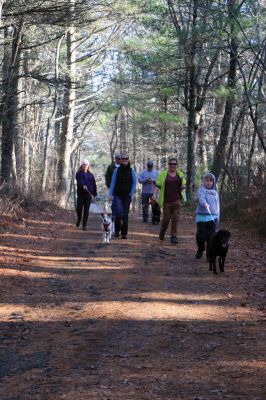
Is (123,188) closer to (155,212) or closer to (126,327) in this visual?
(155,212)

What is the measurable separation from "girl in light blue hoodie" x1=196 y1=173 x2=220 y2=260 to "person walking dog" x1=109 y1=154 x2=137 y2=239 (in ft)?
9.56

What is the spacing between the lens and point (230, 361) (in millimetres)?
5277

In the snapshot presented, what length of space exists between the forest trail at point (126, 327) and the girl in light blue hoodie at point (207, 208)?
62 cm

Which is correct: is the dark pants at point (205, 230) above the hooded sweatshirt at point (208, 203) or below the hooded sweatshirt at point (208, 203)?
below

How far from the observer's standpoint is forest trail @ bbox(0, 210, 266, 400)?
4762 millimetres

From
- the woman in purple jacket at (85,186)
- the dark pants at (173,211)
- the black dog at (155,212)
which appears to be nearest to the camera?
the dark pants at (173,211)

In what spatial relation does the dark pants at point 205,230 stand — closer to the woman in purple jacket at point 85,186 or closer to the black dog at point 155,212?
the woman in purple jacket at point 85,186

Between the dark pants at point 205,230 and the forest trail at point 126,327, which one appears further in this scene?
the dark pants at point 205,230

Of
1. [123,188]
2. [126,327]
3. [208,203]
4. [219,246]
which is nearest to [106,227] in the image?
[123,188]

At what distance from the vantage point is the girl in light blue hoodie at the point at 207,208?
1077cm

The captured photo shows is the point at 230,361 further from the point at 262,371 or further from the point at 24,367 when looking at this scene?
the point at 24,367

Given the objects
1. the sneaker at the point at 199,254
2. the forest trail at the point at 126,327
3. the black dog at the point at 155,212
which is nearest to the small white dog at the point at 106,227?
the forest trail at the point at 126,327

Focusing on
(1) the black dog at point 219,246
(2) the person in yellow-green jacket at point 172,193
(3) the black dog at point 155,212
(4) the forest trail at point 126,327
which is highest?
(2) the person in yellow-green jacket at point 172,193

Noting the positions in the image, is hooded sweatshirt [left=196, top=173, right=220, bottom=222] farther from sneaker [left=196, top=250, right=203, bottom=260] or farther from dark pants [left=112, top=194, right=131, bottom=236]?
dark pants [left=112, top=194, right=131, bottom=236]
